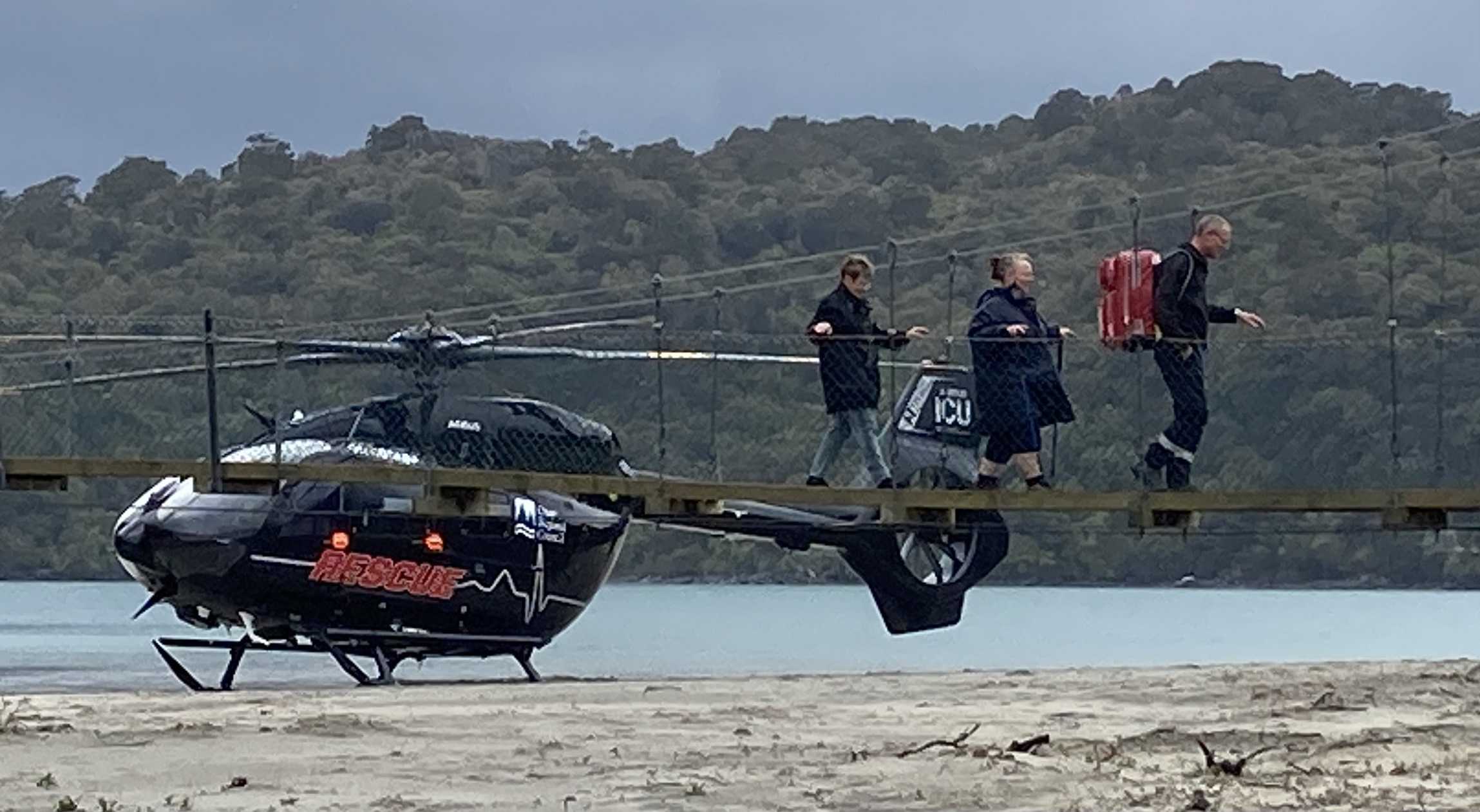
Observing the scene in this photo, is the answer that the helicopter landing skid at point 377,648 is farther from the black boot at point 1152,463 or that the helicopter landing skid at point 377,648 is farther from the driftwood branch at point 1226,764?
the driftwood branch at point 1226,764

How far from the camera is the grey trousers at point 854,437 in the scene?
52.2ft

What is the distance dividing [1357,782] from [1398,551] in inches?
2371

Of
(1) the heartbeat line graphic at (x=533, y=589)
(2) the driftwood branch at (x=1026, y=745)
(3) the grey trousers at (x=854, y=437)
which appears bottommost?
(1) the heartbeat line graphic at (x=533, y=589)

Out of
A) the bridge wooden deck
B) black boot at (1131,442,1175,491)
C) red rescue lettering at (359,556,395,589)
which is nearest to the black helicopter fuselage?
red rescue lettering at (359,556,395,589)

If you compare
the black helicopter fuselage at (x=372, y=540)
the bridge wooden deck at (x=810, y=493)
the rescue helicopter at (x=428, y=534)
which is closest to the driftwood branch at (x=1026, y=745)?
the bridge wooden deck at (x=810, y=493)

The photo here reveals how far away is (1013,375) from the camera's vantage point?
15234 millimetres

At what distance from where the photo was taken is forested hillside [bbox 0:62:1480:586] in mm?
34625

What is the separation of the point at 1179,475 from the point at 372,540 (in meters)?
7.21

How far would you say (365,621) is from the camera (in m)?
20.2

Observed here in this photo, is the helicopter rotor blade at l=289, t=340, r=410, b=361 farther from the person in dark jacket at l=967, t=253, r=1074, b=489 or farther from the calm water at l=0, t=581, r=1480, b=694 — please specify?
the person in dark jacket at l=967, t=253, r=1074, b=489

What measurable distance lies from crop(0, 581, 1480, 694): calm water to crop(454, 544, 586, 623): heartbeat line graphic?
2.61m

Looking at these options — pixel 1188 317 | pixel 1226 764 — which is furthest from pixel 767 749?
pixel 1188 317

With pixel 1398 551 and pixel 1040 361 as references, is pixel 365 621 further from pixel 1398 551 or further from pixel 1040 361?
pixel 1398 551

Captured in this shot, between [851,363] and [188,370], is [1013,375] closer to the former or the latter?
[851,363]
